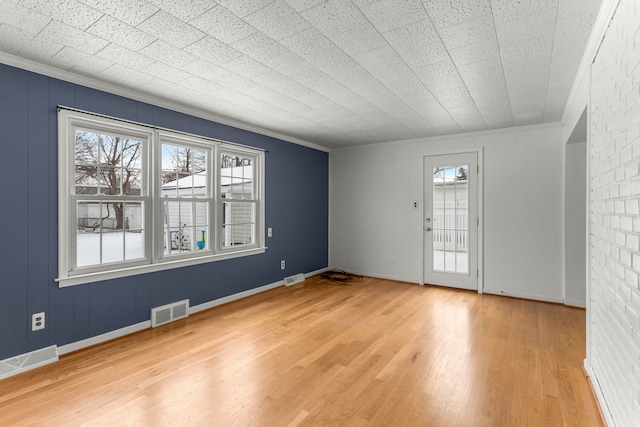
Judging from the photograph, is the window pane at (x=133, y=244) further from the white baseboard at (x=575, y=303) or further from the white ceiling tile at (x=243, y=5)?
the white baseboard at (x=575, y=303)

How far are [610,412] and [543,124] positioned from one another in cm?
377

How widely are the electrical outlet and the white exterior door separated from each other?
4.87m

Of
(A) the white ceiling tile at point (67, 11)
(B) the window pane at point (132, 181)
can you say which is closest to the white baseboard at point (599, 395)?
(A) the white ceiling tile at point (67, 11)

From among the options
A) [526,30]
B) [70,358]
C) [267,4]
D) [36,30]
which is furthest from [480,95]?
[70,358]

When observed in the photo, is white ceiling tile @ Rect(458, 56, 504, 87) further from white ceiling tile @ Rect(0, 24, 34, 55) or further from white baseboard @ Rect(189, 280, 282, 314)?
white baseboard @ Rect(189, 280, 282, 314)

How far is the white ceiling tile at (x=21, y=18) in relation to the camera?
1889 mm

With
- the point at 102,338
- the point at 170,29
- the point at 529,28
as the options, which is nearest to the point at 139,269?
the point at 102,338

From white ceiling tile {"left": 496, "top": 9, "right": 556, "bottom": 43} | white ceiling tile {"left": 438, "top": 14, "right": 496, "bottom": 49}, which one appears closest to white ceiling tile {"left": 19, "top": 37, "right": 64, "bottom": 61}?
white ceiling tile {"left": 438, "top": 14, "right": 496, "bottom": 49}

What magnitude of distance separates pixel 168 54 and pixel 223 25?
2.19ft

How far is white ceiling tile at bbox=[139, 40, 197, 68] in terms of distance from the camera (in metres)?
2.34

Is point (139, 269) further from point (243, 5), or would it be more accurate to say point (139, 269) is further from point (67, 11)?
point (243, 5)

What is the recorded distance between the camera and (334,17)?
198 cm

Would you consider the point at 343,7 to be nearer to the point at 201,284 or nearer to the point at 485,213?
the point at 201,284

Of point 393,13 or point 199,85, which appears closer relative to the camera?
point 393,13
